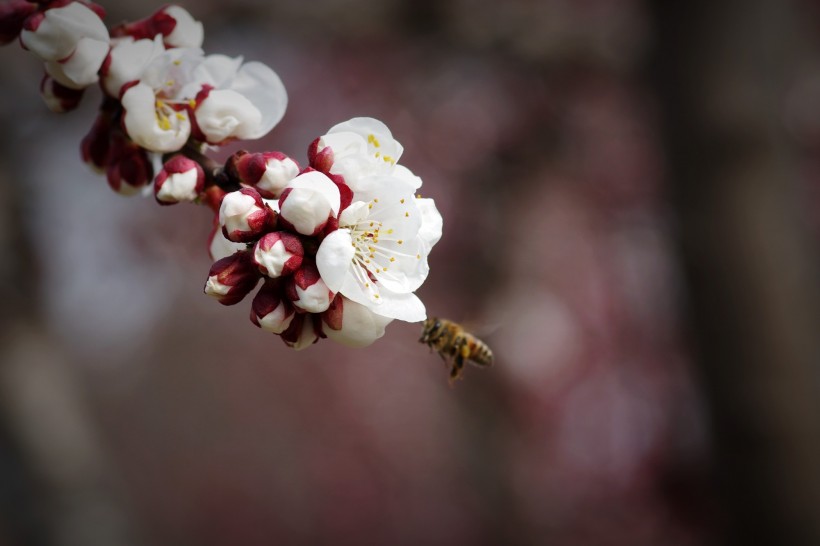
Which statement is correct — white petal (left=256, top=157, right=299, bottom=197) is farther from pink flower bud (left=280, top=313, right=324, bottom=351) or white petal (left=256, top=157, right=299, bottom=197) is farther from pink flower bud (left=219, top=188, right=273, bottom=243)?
pink flower bud (left=280, top=313, right=324, bottom=351)

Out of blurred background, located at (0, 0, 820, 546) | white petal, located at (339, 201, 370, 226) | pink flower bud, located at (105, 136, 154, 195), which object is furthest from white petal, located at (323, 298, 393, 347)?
blurred background, located at (0, 0, 820, 546)

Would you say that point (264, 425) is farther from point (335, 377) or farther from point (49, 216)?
point (49, 216)

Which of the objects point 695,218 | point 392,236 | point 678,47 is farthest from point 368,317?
point 678,47

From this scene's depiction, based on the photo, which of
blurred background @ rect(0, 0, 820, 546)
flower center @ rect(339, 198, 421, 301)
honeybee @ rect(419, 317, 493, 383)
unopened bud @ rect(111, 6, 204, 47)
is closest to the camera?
flower center @ rect(339, 198, 421, 301)

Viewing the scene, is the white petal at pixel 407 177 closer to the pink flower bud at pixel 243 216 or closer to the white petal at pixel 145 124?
the pink flower bud at pixel 243 216

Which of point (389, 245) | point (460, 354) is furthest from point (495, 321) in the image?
point (389, 245)

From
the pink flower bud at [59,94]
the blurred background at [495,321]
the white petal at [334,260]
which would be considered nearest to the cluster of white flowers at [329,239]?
the white petal at [334,260]
